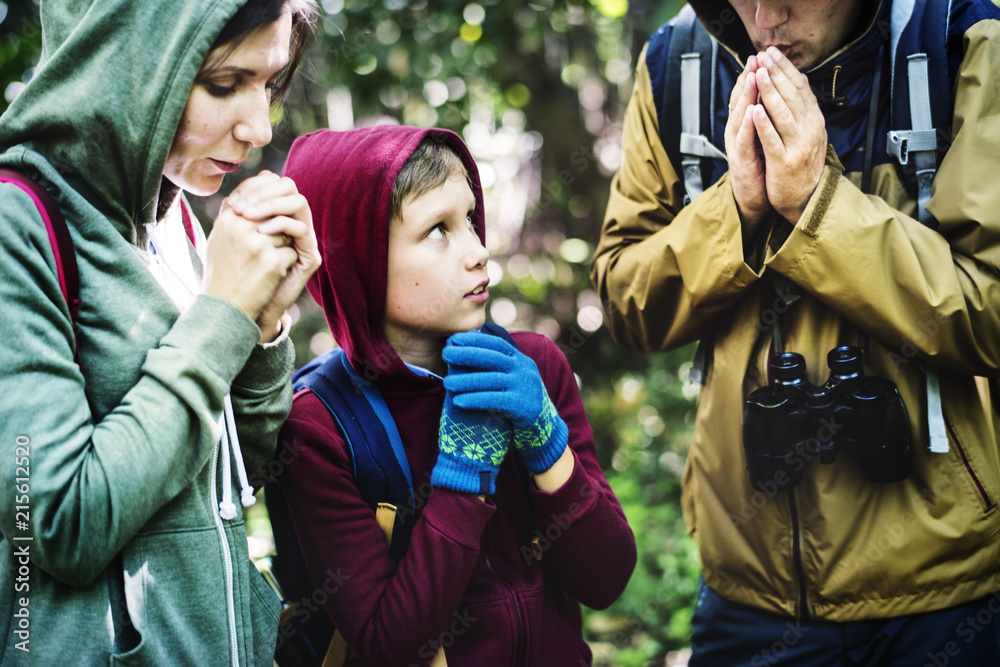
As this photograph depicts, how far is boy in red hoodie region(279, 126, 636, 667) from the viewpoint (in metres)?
1.71

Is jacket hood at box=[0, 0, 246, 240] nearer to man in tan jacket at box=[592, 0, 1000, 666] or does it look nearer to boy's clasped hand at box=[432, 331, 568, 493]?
boy's clasped hand at box=[432, 331, 568, 493]

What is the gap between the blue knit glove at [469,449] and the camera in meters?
1.73

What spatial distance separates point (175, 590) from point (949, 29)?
2126mm

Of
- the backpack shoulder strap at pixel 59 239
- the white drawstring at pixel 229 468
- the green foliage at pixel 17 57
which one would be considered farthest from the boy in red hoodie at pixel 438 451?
the green foliage at pixel 17 57

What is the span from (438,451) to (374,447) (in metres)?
0.16

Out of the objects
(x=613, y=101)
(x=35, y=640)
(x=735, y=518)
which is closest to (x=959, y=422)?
(x=735, y=518)

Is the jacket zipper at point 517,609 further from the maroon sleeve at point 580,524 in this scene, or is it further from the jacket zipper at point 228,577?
the jacket zipper at point 228,577

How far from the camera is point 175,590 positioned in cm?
144

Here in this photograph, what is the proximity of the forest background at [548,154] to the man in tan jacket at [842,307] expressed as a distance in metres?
1.48

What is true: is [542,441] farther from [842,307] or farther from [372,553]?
[842,307]

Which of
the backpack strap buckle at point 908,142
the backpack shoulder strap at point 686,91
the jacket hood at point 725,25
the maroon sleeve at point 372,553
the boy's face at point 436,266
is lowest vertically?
the maroon sleeve at point 372,553

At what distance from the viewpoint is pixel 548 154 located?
6367mm

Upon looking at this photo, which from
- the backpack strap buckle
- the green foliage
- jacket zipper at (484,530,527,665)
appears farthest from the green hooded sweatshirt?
the green foliage

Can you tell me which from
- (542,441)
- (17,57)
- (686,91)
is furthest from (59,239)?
(17,57)
